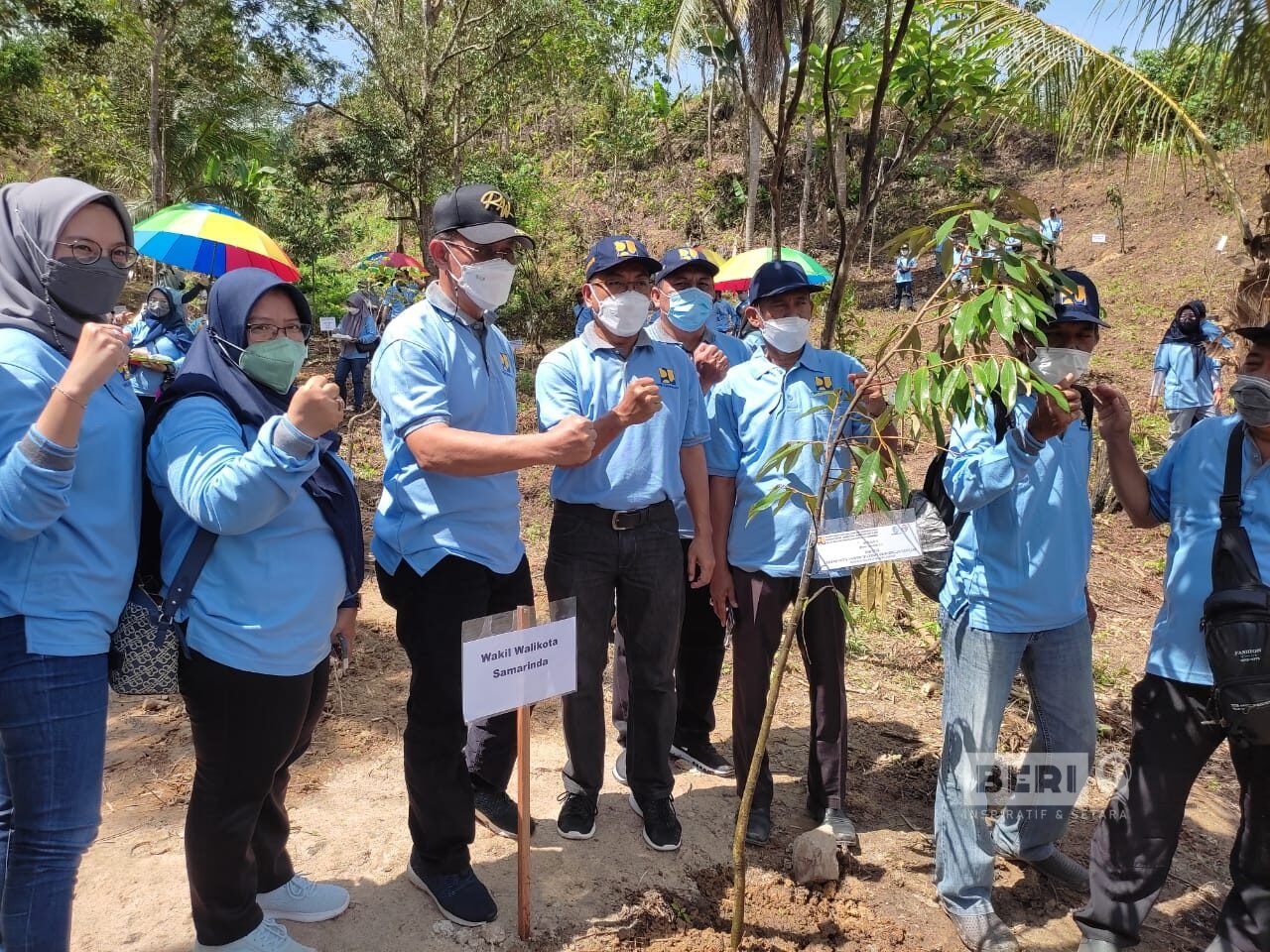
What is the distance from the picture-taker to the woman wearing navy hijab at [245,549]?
1.83 m

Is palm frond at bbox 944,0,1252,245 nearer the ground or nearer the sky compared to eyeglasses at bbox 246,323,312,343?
nearer the sky

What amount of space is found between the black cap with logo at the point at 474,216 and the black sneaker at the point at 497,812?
1.88 metres

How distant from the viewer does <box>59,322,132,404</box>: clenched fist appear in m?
1.63

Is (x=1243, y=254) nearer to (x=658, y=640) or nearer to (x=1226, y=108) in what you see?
(x=1226, y=108)

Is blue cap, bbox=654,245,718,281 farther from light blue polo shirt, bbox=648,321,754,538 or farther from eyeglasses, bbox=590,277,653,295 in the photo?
eyeglasses, bbox=590,277,653,295

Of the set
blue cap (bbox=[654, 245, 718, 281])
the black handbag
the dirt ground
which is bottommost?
the dirt ground

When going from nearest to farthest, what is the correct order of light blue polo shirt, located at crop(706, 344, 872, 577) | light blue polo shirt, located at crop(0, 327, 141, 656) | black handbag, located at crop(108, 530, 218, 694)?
1. light blue polo shirt, located at crop(0, 327, 141, 656)
2. black handbag, located at crop(108, 530, 218, 694)
3. light blue polo shirt, located at crop(706, 344, 872, 577)

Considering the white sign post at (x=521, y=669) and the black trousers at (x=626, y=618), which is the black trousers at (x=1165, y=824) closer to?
the black trousers at (x=626, y=618)

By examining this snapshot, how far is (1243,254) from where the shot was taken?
14.9ft

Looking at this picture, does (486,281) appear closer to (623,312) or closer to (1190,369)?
(623,312)

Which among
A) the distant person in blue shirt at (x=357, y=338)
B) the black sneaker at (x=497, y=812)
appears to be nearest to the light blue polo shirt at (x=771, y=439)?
the black sneaker at (x=497, y=812)

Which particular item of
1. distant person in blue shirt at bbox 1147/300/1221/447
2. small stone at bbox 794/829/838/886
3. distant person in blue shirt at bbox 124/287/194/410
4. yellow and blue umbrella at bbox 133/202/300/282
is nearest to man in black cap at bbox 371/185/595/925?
small stone at bbox 794/829/838/886

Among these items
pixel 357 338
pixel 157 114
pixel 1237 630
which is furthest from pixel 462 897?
pixel 157 114

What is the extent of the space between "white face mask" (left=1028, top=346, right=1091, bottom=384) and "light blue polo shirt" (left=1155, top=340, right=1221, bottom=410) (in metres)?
7.60
